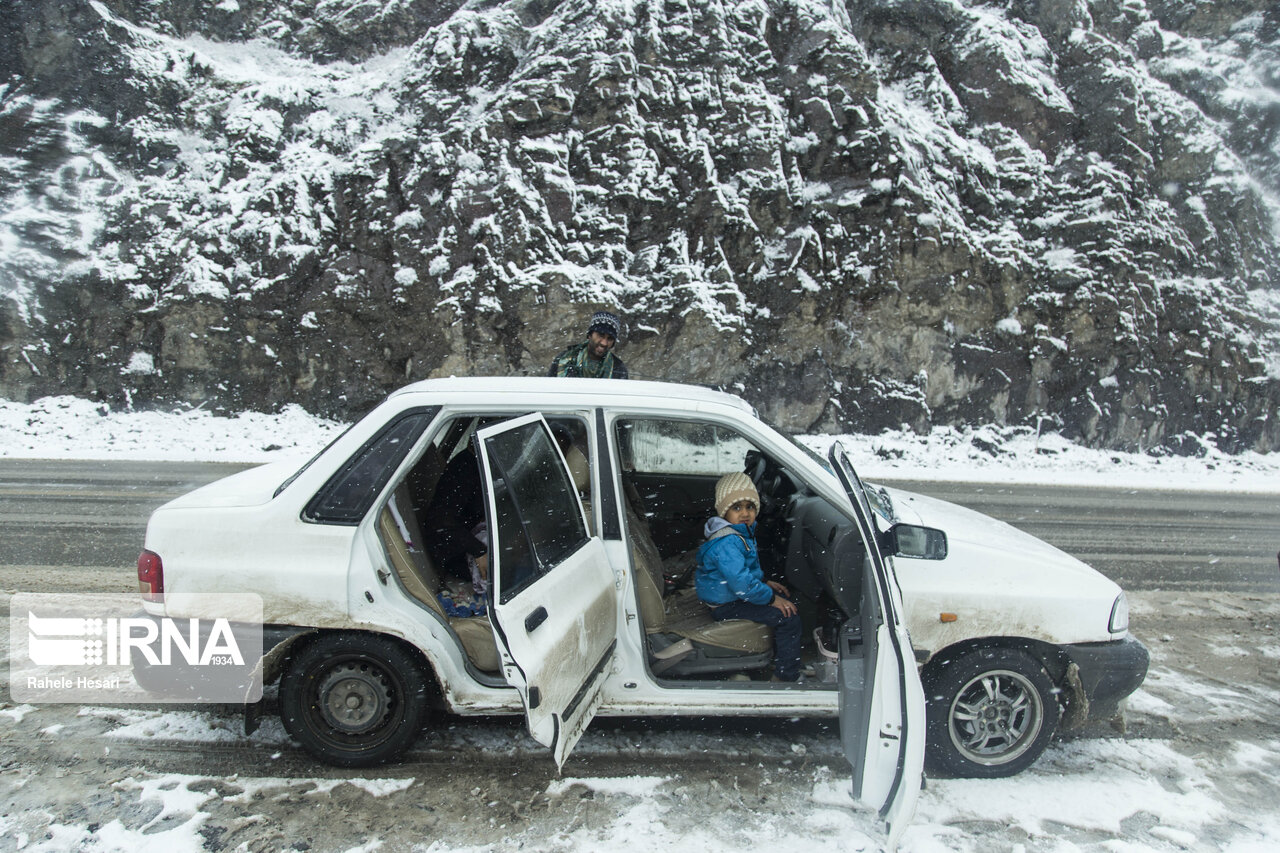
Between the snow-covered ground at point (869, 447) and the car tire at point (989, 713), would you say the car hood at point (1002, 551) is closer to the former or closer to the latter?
the car tire at point (989, 713)

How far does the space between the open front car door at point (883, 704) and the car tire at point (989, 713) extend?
0.69 meters

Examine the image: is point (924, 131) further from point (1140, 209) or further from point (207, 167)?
point (207, 167)

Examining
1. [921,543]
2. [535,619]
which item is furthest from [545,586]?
[921,543]

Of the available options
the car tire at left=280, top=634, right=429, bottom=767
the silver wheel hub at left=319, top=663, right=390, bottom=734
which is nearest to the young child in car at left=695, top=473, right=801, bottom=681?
the car tire at left=280, top=634, right=429, bottom=767

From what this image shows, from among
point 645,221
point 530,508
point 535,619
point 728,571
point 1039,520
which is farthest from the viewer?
point 645,221

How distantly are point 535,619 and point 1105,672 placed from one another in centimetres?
255

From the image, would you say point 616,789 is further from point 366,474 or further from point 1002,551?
point 1002,551

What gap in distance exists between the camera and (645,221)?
1570 centimetres

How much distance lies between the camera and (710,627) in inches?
130

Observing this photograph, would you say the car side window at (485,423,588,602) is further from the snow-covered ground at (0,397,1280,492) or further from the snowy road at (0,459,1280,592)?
the snow-covered ground at (0,397,1280,492)

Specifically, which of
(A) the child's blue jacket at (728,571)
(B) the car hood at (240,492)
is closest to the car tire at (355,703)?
(B) the car hood at (240,492)

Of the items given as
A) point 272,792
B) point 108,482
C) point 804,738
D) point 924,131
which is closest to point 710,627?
point 804,738

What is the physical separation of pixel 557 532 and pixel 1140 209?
19.9m

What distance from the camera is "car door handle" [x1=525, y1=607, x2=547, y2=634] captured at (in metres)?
2.29
